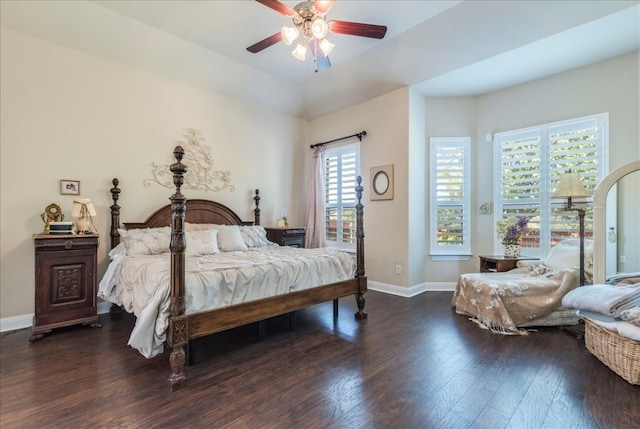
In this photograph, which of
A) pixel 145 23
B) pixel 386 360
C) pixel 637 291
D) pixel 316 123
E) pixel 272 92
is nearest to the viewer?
pixel 637 291

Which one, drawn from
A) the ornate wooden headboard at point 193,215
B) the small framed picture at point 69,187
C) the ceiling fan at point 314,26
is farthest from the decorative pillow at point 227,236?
the ceiling fan at point 314,26

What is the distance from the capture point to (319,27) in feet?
8.43

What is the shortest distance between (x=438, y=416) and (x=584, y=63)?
4.54m

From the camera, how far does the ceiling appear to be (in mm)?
3092

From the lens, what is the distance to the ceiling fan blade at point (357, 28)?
8.95ft

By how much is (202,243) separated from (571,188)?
168 inches

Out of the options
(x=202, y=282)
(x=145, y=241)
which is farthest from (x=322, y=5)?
(x=145, y=241)

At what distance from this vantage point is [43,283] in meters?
2.95

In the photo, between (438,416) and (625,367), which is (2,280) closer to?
(438,416)

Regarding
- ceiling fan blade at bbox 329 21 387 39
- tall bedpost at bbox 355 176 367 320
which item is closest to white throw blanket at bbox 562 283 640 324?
tall bedpost at bbox 355 176 367 320

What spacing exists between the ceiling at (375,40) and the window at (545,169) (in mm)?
803

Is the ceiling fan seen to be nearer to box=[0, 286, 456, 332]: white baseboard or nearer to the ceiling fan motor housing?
the ceiling fan motor housing

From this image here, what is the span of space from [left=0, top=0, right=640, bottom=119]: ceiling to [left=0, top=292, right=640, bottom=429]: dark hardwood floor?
Answer: 3.21m

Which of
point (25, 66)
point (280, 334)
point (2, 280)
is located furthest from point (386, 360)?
point (25, 66)
